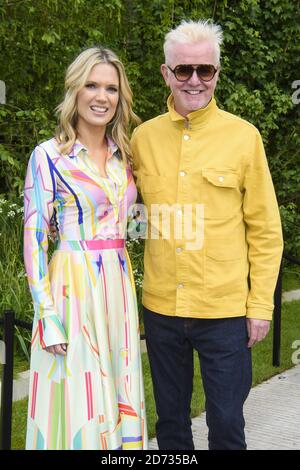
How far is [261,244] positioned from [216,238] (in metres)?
0.20

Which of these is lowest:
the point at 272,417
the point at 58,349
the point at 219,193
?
the point at 272,417

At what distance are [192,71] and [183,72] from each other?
38 millimetres

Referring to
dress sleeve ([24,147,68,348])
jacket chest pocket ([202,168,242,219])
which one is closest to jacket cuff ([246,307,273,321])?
jacket chest pocket ([202,168,242,219])

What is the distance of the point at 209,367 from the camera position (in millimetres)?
2822

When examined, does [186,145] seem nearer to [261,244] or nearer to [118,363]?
[261,244]

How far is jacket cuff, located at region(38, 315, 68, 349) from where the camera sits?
257 centimetres

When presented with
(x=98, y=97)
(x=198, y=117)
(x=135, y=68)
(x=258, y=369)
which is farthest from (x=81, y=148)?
(x=135, y=68)

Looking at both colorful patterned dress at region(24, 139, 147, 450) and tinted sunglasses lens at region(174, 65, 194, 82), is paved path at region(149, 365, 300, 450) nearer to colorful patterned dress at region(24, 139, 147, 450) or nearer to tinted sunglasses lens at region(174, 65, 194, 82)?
colorful patterned dress at region(24, 139, 147, 450)

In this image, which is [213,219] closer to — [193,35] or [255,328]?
[255,328]

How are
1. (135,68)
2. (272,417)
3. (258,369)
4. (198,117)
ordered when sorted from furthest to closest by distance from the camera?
(135,68) < (258,369) < (272,417) < (198,117)

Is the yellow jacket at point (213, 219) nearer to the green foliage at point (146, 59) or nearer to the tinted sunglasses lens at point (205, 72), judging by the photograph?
the tinted sunglasses lens at point (205, 72)

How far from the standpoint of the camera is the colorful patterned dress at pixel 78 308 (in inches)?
102

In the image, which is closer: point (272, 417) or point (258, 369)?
point (272, 417)
